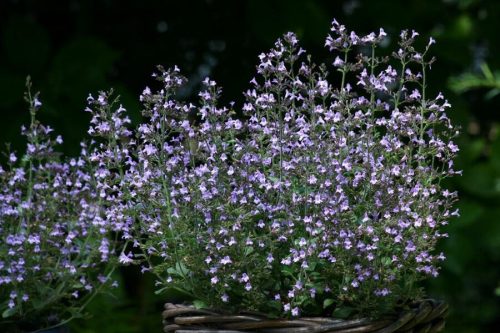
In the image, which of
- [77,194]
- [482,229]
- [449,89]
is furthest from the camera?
[482,229]

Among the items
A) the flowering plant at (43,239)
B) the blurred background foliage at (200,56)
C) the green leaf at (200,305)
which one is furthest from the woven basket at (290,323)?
the blurred background foliage at (200,56)

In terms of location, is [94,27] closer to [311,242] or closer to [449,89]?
[449,89]

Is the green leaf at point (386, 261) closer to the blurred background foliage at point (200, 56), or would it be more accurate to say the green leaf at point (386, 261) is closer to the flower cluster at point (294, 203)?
the flower cluster at point (294, 203)

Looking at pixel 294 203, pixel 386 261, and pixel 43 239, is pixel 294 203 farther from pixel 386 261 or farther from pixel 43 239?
pixel 43 239

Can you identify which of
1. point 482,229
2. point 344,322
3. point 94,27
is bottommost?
point 344,322

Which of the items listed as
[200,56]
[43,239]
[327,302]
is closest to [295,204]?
[327,302]

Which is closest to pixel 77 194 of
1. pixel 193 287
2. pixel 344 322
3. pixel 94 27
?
pixel 193 287
